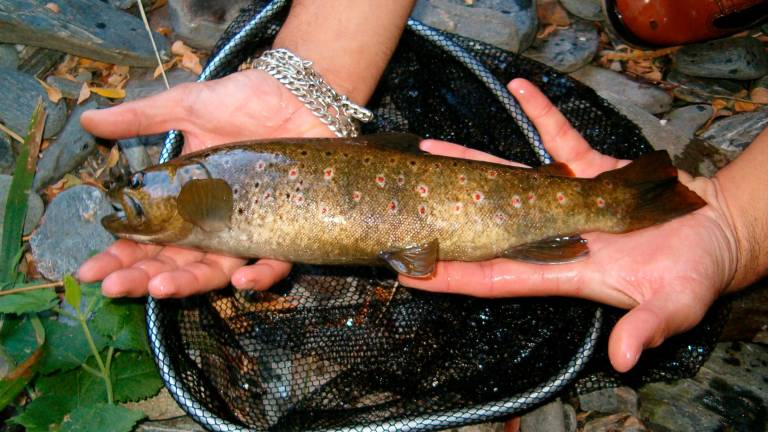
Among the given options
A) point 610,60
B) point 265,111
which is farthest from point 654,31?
point 265,111

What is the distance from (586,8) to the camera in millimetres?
5645

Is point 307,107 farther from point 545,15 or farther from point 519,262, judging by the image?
point 545,15

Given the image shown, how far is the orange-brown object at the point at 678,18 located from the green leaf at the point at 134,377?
14.2 feet

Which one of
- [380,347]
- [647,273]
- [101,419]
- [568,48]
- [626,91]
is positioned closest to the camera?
[647,273]

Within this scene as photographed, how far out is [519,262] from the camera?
318 centimetres

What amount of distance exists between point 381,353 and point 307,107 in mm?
1449

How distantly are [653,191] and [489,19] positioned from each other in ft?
8.86

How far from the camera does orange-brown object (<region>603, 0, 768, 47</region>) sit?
4.52 metres

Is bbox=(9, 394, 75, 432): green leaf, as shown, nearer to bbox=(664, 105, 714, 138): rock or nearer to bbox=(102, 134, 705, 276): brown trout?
bbox=(102, 134, 705, 276): brown trout

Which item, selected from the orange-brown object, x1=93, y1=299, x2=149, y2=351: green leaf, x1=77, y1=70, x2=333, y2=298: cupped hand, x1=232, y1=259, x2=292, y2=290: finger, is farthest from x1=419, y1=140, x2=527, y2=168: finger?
the orange-brown object

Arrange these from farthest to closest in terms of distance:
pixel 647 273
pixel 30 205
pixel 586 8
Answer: pixel 586 8
pixel 30 205
pixel 647 273

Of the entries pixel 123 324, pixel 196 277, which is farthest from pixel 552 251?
pixel 123 324

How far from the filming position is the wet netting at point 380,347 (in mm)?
3172

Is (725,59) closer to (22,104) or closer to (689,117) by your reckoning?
(689,117)
